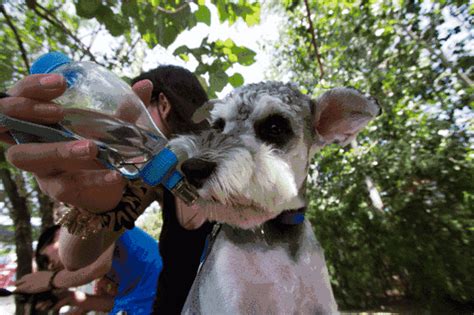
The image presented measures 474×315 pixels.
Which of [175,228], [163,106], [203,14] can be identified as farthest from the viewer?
[203,14]

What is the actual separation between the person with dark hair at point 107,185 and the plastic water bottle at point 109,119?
10 cm

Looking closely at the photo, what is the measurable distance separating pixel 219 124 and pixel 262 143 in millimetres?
367

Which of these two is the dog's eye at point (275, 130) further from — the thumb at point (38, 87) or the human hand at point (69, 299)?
the human hand at point (69, 299)

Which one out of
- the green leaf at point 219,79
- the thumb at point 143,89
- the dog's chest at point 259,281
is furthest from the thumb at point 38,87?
the green leaf at point 219,79

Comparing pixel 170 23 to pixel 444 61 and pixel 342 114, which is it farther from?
pixel 444 61

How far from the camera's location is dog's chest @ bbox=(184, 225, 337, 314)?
1279 millimetres

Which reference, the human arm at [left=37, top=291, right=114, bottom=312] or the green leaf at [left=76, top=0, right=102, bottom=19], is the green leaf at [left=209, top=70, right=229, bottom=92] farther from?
the human arm at [left=37, top=291, right=114, bottom=312]

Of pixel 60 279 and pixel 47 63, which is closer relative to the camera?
pixel 47 63

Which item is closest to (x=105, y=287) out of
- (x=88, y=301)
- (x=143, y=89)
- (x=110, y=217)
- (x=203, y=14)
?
(x=88, y=301)

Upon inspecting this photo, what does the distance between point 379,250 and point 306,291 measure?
24.8ft

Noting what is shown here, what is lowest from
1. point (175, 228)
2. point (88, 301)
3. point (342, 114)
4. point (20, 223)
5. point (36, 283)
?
point (20, 223)

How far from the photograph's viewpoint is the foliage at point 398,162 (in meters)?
4.80

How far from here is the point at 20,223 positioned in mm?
4723

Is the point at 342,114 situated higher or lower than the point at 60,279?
higher
